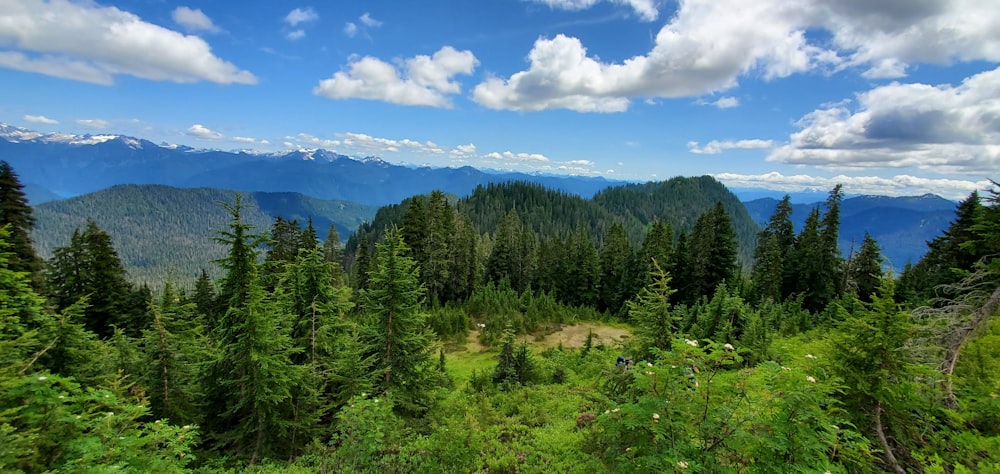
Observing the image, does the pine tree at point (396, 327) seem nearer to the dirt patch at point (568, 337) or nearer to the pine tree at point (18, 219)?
the dirt patch at point (568, 337)

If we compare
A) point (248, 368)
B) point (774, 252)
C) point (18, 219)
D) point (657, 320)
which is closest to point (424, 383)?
point (248, 368)

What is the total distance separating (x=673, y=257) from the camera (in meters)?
44.0

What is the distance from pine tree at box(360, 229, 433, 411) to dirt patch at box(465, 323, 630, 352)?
16274 millimetres

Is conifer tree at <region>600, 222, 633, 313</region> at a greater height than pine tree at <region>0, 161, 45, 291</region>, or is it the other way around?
pine tree at <region>0, 161, 45, 291</region>

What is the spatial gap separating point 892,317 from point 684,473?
5172mm

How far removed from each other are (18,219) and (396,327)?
2540 centimetres

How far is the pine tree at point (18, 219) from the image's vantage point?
72.4 ft

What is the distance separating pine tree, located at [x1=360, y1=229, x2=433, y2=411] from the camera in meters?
14.2

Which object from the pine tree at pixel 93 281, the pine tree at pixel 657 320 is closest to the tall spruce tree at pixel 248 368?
the pine tree at pixel 657 320

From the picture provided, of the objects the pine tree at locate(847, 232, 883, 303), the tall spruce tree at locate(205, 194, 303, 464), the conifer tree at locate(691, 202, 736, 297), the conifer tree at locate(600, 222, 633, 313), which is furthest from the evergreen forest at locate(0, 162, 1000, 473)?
the conifer tree at locate(600, 222, 633, 313)

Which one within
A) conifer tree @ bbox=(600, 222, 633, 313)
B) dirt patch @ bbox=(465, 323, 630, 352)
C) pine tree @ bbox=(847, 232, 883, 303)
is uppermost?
pine tree @ bbox=(847, 232, 883, 303)

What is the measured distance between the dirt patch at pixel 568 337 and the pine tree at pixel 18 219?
86.1 feet

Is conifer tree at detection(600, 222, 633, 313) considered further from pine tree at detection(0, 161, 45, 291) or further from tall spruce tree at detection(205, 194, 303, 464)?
pine tree at detection(0, 161, 45, 291)

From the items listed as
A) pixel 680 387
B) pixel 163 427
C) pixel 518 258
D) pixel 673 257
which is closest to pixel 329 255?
pixel 518 258
